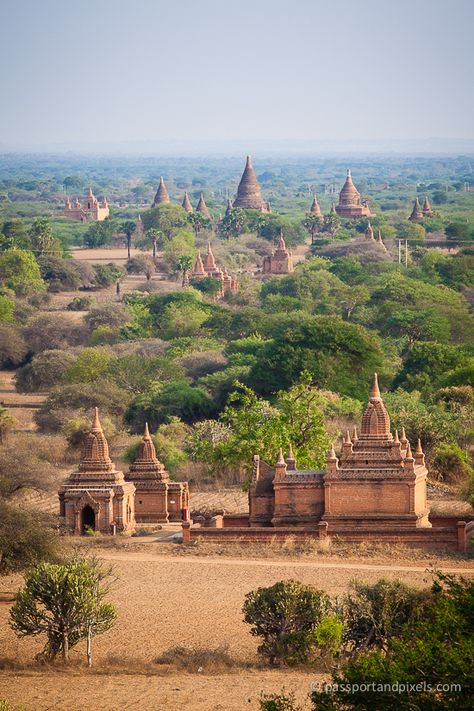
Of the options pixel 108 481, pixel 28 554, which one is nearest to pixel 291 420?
pixel 108 481

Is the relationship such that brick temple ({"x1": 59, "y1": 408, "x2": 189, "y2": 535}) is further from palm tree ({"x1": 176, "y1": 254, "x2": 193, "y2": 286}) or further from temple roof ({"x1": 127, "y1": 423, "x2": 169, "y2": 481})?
palm tree ({"x1": 176, "y1": 254, "x2": 193, "y2": 286})

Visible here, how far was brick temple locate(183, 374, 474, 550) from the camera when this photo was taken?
4091cm

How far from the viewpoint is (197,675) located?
102 ft

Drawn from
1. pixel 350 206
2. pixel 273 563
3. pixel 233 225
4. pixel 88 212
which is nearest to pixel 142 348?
pixel 273 563

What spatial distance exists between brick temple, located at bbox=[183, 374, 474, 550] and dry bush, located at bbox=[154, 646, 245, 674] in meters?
8.77

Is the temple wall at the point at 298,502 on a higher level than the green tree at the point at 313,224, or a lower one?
higher

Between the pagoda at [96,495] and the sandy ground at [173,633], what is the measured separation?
1653 millimetres

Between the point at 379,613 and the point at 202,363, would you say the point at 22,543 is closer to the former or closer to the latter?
the point at 379,613

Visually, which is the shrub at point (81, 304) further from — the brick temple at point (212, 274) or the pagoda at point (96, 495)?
the pagoda at point (96, 495)

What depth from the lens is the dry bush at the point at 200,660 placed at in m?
31.5

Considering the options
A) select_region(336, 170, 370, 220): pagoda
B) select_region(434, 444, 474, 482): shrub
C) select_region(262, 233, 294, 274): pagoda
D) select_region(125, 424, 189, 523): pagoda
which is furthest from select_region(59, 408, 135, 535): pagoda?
select_region(336, 170, 370, 220): pagoda

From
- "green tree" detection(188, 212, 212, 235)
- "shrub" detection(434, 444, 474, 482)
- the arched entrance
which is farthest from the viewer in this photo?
"green tree" detection(188, 212, 212, 235)

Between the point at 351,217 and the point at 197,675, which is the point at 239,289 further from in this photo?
the point at 197,675

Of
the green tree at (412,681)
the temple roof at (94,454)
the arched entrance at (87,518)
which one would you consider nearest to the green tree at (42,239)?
the temple roof at (94,454)
